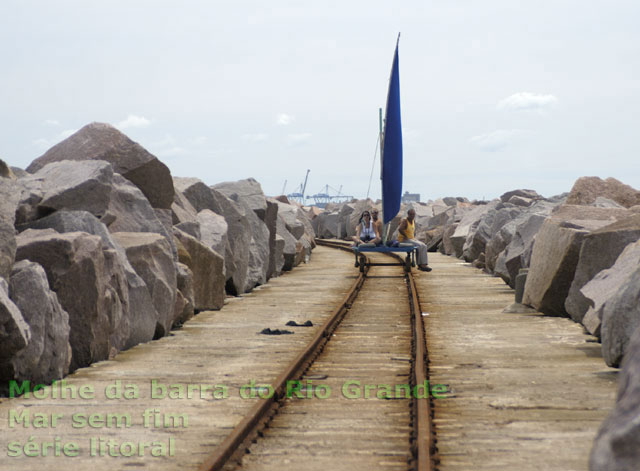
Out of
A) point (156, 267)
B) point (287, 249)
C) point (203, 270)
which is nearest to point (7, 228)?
point (156, 267)

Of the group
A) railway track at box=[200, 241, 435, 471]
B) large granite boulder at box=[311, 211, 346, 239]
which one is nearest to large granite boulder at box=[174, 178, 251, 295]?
railway track at box=[200, 241, 435, 471]

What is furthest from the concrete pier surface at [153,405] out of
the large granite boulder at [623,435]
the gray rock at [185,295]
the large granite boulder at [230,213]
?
the large granite boulder at [230,213]

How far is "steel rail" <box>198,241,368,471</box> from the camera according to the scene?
17.0 feet

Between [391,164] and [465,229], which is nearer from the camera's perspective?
[391,164]

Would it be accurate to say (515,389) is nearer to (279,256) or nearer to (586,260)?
(586,260)

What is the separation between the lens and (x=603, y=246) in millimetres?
10695

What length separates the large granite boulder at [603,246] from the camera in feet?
34.7

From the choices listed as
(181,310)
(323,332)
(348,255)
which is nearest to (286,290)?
(181,310)

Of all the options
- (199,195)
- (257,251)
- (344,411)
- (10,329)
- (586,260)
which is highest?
(199,195)

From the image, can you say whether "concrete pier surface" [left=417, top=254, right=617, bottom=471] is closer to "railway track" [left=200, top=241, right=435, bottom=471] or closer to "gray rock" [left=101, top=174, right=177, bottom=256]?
"railway track" [left=200, top=241, right=435, bottom=471]

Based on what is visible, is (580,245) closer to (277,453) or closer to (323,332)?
(323,332)

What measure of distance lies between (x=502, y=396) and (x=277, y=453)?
2.43 meters

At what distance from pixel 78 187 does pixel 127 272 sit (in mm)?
1392

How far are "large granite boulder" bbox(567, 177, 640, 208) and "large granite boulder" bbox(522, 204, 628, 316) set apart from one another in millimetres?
5442
